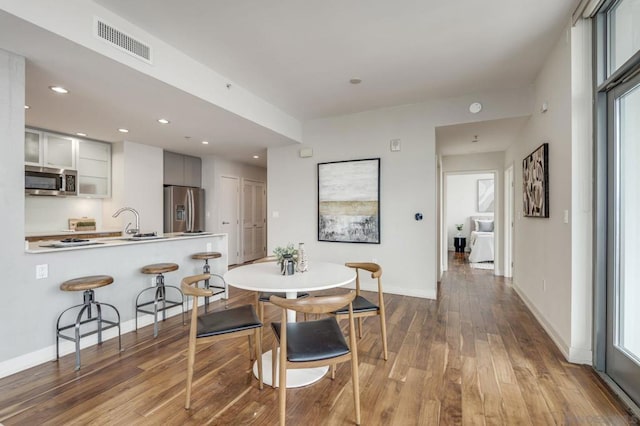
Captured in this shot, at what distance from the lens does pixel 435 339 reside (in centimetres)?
291

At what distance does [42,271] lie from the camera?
2.46 meters

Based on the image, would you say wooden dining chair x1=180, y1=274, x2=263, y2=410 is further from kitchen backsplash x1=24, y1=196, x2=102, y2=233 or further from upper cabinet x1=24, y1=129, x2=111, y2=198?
kitchen backsplash x1=24, y1=196, x2=102, y2=233

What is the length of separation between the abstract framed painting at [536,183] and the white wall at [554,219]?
70 millimetres

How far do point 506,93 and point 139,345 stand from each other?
15.9 ft

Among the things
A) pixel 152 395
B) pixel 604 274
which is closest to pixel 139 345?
pixel 152 395

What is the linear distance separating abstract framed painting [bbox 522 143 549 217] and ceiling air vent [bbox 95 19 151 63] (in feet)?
12.2

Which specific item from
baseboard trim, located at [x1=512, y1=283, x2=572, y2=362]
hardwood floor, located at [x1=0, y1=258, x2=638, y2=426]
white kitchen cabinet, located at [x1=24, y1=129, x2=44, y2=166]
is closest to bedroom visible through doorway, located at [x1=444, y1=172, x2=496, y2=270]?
baseboard trim, located at [x1=512, y1=283, x2=572, y2=362]

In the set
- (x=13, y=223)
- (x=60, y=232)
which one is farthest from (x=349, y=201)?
(x=60, y=232)

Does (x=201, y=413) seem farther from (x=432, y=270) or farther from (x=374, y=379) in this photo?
(x=432, y=270)

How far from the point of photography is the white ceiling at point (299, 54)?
7.63ft

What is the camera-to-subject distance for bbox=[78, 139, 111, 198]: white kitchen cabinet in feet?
16.2

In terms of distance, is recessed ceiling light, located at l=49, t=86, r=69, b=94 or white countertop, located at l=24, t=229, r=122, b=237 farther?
white countertop, located at l=24, t=229, r=122, b=237

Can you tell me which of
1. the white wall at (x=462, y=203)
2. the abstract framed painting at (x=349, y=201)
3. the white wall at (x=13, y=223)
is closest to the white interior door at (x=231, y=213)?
the abstract framed painting at (x=349, y=201)

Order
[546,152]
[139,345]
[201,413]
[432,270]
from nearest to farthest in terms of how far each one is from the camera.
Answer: [201,413]
[139,345]
[546,152]
[432,270]
